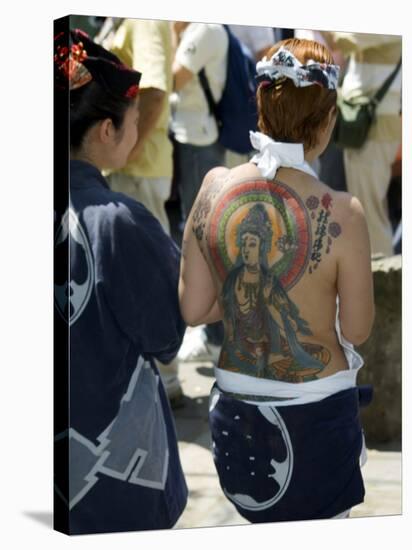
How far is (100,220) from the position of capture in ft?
18.4

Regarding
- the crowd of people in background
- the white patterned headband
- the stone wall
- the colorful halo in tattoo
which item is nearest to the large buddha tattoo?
the colorful halo in tattoo

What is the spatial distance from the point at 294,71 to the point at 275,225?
62cm

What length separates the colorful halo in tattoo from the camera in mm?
5758

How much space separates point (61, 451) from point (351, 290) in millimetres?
1311

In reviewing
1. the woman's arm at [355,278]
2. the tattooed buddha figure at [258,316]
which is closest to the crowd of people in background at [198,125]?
the tattooed buddha figure at [258,316]

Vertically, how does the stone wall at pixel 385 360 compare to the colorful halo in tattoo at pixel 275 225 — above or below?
below

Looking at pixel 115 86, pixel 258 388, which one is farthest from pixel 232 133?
pixel 258 388

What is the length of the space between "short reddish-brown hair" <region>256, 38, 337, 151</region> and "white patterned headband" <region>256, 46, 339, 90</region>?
0.02 metres

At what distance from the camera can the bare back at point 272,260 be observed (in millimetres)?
5738

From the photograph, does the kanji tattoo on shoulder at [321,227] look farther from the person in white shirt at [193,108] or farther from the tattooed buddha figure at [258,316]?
the person in white shirt at [193,108]

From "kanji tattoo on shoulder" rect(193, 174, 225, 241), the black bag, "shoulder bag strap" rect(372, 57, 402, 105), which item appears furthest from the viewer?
"shoulder bag strap" rect(372, 57, 402, 105)

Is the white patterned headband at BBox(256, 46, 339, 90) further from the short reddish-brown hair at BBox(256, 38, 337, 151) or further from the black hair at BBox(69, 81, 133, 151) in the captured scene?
the black hair at BBox(69, 81, 133, 151)

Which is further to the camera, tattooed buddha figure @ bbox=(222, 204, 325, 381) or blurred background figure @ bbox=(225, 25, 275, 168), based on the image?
blurred background figure @ bbox=(225, 25, 275, 168)

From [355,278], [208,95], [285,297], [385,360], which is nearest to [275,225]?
[285,297]
